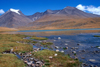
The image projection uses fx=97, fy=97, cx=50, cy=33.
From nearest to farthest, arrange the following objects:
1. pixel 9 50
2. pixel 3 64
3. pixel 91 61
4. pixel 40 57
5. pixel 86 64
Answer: pixel 3 64, pixel 86 64, pixel 91 61, pixel 40 57, pixel 9 50

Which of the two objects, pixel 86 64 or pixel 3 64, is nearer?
pixel 3 64

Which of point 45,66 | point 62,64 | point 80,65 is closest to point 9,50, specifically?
point 45,66

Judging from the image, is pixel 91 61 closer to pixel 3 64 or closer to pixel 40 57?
pixel 40 57

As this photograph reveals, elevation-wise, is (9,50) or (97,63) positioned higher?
(9,50)

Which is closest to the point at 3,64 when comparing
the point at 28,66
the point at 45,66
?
the point at 28,66

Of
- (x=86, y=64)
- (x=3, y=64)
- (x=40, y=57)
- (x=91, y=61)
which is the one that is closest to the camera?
(x=3, y=64)

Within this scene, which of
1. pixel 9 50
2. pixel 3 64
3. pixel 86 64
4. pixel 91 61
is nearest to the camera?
pixel 3 64

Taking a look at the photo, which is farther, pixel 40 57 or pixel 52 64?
pixel 40 57

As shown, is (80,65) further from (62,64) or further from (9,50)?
(9,50)

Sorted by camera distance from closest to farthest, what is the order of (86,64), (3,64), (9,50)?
(3,64)
(86,64)
(9,50)
